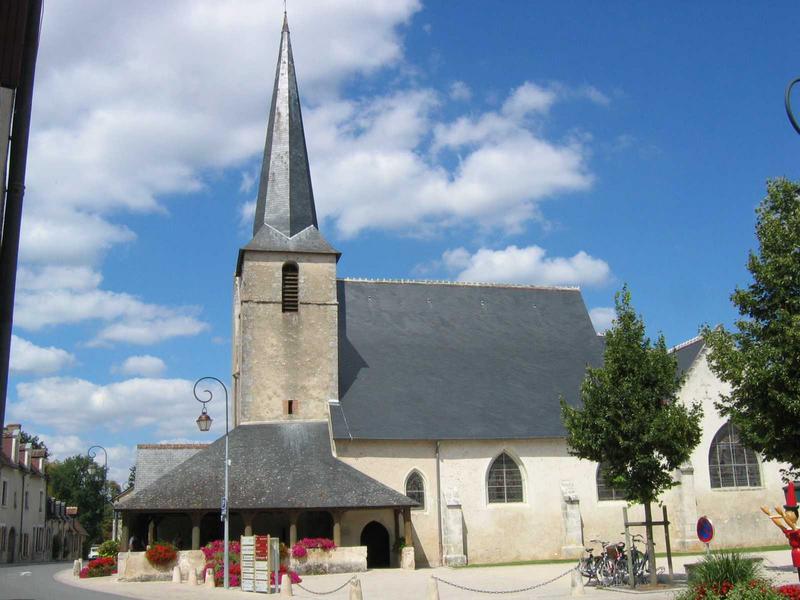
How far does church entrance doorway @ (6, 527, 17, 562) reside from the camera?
4119 centimetres

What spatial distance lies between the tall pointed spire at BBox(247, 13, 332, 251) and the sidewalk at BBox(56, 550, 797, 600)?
506 inches

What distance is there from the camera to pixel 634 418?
56.7 feet

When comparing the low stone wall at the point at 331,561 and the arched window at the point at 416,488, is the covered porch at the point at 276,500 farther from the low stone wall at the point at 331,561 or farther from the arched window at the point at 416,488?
the arched window at the point at 416,488

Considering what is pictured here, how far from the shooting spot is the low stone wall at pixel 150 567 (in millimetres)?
22719

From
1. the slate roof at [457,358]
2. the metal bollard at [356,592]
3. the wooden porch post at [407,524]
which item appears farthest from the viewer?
the slate roof at [457,358]

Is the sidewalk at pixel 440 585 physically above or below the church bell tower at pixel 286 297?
below

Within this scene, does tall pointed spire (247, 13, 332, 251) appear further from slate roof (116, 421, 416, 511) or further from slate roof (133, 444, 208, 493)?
slate roof (133, 444, 208, 493)

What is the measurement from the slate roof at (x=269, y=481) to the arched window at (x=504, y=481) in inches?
168

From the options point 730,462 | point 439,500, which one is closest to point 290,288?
point 439,500

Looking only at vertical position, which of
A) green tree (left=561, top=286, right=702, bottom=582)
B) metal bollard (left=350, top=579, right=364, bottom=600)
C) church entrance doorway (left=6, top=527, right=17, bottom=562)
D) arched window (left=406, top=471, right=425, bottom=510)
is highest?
green tree (left=561, top=286, right=702, bottom=582)

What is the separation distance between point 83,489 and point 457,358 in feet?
189

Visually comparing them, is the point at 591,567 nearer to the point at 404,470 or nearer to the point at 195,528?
the point at 404,470

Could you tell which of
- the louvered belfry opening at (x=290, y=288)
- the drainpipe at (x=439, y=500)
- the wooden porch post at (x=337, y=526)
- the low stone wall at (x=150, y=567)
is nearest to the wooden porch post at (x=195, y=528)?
the low stone wall at (x=150, y=567)

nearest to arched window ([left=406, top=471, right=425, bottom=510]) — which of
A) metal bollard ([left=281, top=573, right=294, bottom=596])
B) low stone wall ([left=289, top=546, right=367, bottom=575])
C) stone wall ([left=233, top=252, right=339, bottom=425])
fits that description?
stone wall ([left=233, top=252, right=339, bottom=425])
